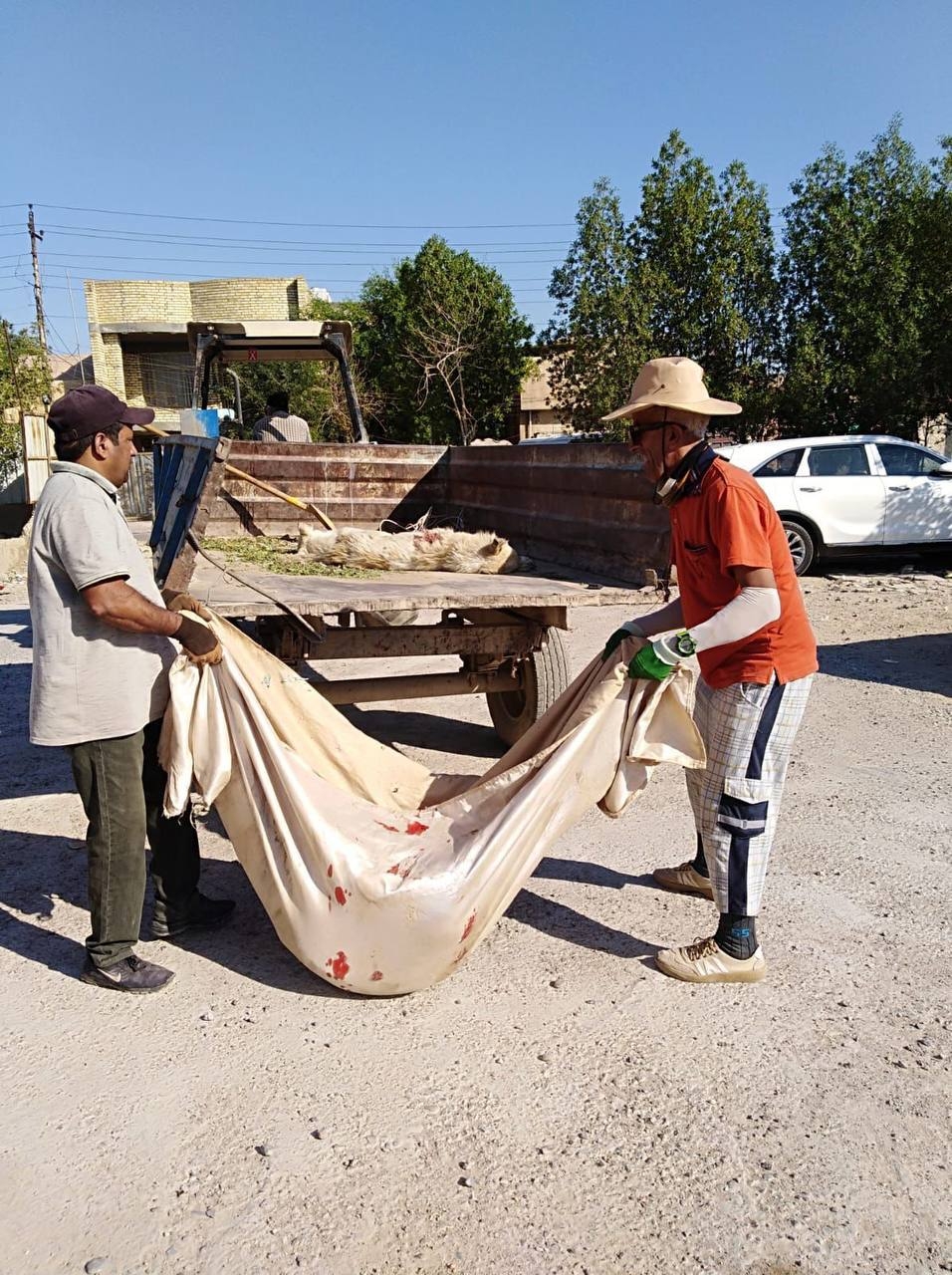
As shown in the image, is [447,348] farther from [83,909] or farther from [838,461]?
[83,909]

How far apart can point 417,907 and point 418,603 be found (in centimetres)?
145

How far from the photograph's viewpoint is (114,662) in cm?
291

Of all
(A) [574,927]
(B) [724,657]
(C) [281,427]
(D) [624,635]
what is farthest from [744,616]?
(C) [281,427]

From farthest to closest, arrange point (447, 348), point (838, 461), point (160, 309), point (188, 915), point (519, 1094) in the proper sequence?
point (160, 309)
point (447, 348)
point (838, 461)
point (188, 915)
point (519, 1094)

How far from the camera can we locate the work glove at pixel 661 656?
→ 285cm

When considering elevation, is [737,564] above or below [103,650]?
above

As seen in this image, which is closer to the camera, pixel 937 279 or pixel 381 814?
pixel 381 814

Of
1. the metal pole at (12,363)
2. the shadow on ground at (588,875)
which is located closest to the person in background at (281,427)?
the shadow on ground at (588,875)

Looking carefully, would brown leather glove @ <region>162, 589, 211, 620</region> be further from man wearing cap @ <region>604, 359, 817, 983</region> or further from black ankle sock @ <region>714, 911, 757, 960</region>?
black ankle sock @ <region>714, 911, 757, 960</region>

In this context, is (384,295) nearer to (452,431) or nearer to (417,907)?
(452,431)

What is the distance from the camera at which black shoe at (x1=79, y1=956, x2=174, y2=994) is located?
9.87 feet

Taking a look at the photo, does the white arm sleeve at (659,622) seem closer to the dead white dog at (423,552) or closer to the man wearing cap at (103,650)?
the man wearing cap at (103,650)

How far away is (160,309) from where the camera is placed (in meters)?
32.8

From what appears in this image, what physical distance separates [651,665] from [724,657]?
0.24 metres
